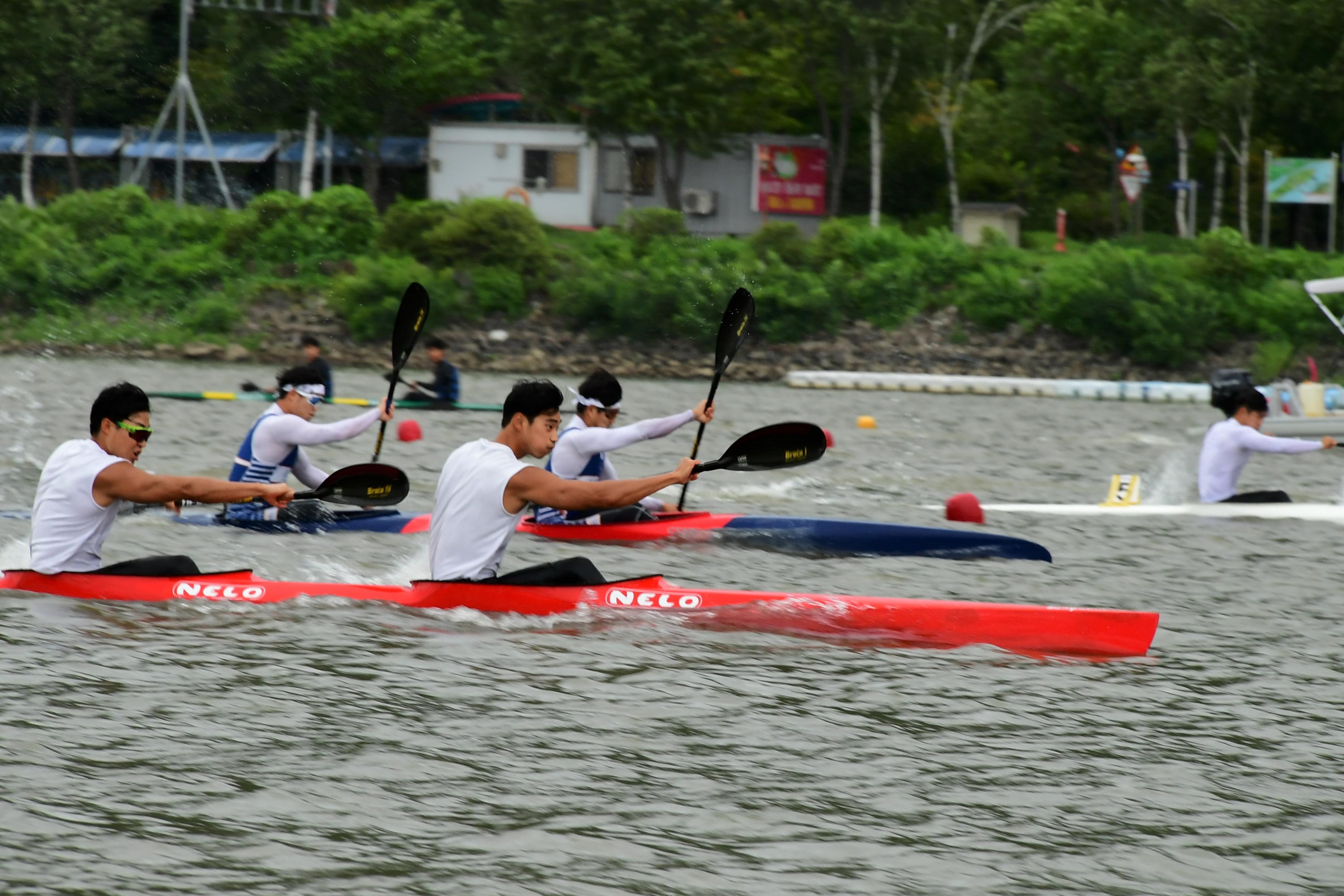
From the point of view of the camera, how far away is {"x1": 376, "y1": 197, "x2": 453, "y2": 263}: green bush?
3859 cm

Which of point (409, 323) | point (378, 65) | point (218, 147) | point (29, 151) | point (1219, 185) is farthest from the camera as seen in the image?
point (29, 151)

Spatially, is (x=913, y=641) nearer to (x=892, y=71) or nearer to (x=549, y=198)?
(x=892, y=71)

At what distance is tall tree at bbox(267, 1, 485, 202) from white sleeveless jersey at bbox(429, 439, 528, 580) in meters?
37.0

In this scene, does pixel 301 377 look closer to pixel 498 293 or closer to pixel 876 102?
pixel 498 293

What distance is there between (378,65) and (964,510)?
110 ft

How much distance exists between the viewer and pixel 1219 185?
4031 cm

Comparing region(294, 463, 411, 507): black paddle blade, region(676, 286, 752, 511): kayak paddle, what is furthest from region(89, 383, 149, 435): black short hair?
region(676, 286, 752, 511): kayak paddle

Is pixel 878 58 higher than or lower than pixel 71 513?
higher

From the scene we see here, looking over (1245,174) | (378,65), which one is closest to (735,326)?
(1245,174)

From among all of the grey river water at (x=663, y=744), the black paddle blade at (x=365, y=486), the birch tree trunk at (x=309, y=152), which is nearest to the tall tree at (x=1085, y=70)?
the birch tree trunk at (x=309, y=152)

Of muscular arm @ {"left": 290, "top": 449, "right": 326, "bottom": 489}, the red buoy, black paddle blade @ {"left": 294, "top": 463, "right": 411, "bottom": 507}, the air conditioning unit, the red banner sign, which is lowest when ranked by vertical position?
the red buoy

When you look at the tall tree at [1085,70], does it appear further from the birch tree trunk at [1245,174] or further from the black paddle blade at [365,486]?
the black paddle blade at [365,486]

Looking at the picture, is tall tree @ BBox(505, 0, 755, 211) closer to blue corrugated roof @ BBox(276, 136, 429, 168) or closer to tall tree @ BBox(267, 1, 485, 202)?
tall tree @ BBox(267, 1, 485, 202)

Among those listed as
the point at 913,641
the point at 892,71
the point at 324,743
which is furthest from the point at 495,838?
the point at 892,71
